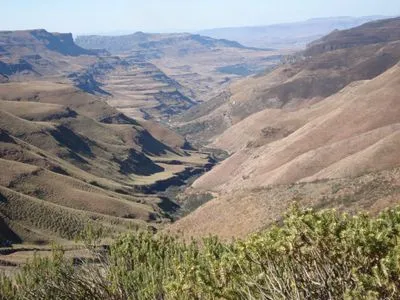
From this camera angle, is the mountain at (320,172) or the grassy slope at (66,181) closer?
the mountain at (320,172)

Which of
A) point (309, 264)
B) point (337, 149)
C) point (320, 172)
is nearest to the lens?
point (309, 264)

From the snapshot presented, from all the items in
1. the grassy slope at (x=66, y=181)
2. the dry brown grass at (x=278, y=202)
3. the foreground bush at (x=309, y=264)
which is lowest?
the grassy slope at (x=66, y=181)

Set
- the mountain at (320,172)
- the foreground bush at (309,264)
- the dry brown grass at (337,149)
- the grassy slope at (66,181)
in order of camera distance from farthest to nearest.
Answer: the grassy slope at (66,181) < the dry brown grass at (337,149) < the mountain at (320,172) < the foreground bush at (309,264)

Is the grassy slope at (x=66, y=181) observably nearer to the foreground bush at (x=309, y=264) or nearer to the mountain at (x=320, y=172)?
the mountain at (x=320, y=172)

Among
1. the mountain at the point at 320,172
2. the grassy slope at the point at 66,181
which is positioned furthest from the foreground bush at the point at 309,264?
the grassy slope at the point at 66,181

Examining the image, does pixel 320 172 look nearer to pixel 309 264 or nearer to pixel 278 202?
pixel 278 202

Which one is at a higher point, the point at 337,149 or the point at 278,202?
the point at 337,149

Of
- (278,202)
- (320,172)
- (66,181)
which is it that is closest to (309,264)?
(278,202)

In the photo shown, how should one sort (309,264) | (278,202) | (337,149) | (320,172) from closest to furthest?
1. (309,264)
2. (278,202)
3. (320,172)
4. (337,149)

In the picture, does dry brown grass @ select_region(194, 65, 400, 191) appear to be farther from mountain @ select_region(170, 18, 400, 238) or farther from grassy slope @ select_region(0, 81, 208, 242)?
grassy slope @ select_region(0, 81, 208, 242)

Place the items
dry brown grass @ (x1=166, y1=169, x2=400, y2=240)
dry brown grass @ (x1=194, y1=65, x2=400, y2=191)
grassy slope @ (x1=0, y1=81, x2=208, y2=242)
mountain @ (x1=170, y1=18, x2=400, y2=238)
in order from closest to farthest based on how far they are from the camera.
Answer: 1. dry brown grass @ (x1=166, y1=169, x2=400, y2=240)
2. mountain @ (x1=170, y1=18, x2=400, y2=238)
3. dry brown grass @ (x1=194, y1=65, x2=400, y2=191)
4. grassy slope @ (x1=0, y1=81, x2=208, y2=242)

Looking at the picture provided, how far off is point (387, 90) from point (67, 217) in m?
80.6

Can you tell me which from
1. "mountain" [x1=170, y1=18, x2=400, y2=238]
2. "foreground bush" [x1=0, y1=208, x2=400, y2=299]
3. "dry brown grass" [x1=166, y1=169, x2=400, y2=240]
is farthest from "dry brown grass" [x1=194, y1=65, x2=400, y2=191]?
"foreground bush" [x1=0, y1=208, x2=400, y2=299]

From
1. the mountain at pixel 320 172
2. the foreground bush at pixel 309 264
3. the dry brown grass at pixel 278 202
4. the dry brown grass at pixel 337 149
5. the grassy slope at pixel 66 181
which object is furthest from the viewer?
the grassy slope at pixel 66 181
